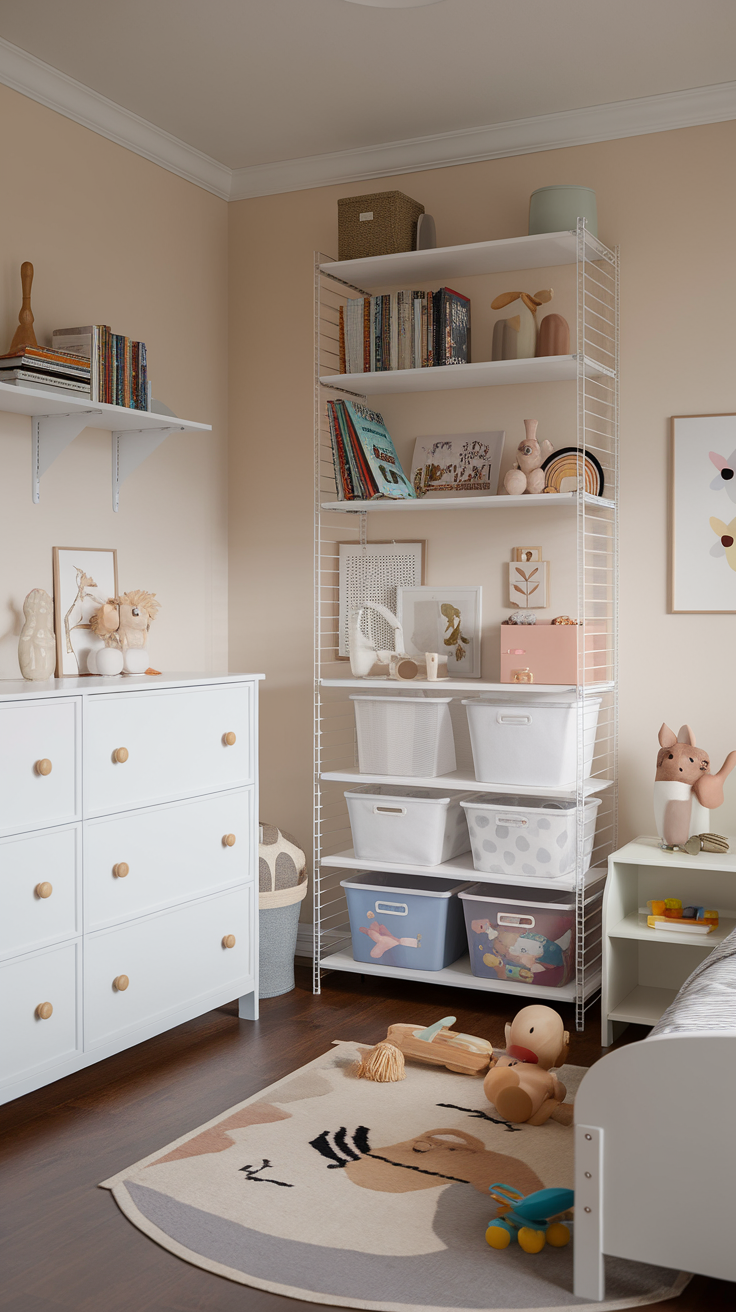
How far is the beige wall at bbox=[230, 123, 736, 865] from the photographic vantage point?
3.33 metres

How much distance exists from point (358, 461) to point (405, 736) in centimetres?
87

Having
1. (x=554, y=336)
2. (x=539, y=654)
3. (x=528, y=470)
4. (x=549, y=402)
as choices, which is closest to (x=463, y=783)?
(x=539, y=654)

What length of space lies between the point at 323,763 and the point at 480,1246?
6.57ft

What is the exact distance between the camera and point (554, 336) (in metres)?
3.31

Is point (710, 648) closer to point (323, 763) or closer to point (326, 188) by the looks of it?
point (323, 763)

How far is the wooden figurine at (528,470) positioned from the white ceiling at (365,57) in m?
0.99

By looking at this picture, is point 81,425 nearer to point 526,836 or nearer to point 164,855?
point 164,855

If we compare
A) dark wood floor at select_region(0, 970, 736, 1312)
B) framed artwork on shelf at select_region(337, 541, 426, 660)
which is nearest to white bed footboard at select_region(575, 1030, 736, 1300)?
dark wood floor at select_region(0, 970, 736, 1312)

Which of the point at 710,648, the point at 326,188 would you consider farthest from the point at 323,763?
the point at 326,188

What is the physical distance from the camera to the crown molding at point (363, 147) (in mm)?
3205

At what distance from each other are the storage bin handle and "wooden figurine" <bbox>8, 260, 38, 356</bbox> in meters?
1.92

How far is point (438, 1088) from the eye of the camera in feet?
9.07

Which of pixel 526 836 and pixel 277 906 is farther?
pixel 277 906

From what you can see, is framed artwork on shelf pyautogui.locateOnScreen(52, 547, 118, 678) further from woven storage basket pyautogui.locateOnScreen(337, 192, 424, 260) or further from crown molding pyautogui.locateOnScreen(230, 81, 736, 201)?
crown molding pyautogui.locateOnScreen(230, 81, 736, 201)
